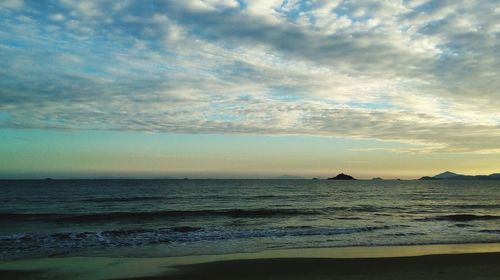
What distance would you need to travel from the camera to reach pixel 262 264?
13641 millimetres

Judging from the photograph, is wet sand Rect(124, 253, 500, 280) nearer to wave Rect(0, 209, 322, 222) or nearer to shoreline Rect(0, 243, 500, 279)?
shoreline Rect(0, 243, 500, 279)

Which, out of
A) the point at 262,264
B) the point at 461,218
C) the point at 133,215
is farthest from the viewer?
the point at 461,218

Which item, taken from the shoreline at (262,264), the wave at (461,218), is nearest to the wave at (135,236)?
the shoreline at (262,264)

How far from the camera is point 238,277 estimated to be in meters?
11.9

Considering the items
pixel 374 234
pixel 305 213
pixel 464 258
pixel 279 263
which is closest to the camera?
pixel 279 263

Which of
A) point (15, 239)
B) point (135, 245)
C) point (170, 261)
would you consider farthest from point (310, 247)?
point (15, 239)

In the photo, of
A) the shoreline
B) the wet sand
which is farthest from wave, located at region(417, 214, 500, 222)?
the wet sand

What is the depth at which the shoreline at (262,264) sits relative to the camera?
39.7 ft

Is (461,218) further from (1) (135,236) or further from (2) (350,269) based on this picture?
(1) (135,236)

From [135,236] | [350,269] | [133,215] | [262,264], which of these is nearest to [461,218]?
[350,269]

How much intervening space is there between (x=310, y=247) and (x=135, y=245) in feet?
27.4

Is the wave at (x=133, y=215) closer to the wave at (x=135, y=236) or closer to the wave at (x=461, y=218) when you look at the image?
the wave at (x=135, y=236)

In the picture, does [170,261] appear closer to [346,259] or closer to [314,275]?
[314,275]

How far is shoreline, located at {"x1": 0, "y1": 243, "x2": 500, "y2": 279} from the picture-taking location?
12.1m
